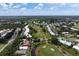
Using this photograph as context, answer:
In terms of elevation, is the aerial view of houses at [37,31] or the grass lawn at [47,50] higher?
the aerial view of houses at [37,31]

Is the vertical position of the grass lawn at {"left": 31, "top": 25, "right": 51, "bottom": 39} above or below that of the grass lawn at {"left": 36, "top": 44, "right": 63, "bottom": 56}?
above

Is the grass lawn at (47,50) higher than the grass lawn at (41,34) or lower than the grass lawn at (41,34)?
lower

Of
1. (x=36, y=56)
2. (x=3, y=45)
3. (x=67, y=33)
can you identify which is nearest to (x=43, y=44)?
(x=36, y=56)

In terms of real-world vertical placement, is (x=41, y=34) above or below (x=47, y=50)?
above

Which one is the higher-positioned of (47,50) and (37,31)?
(37,31)

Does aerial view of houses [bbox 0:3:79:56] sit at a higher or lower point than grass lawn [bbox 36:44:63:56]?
higher

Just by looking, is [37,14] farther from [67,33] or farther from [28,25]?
[67,33]

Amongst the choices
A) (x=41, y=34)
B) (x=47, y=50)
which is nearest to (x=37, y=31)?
(x=41, y=34)

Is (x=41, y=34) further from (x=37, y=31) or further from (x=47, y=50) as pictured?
(x=47, y=50)
